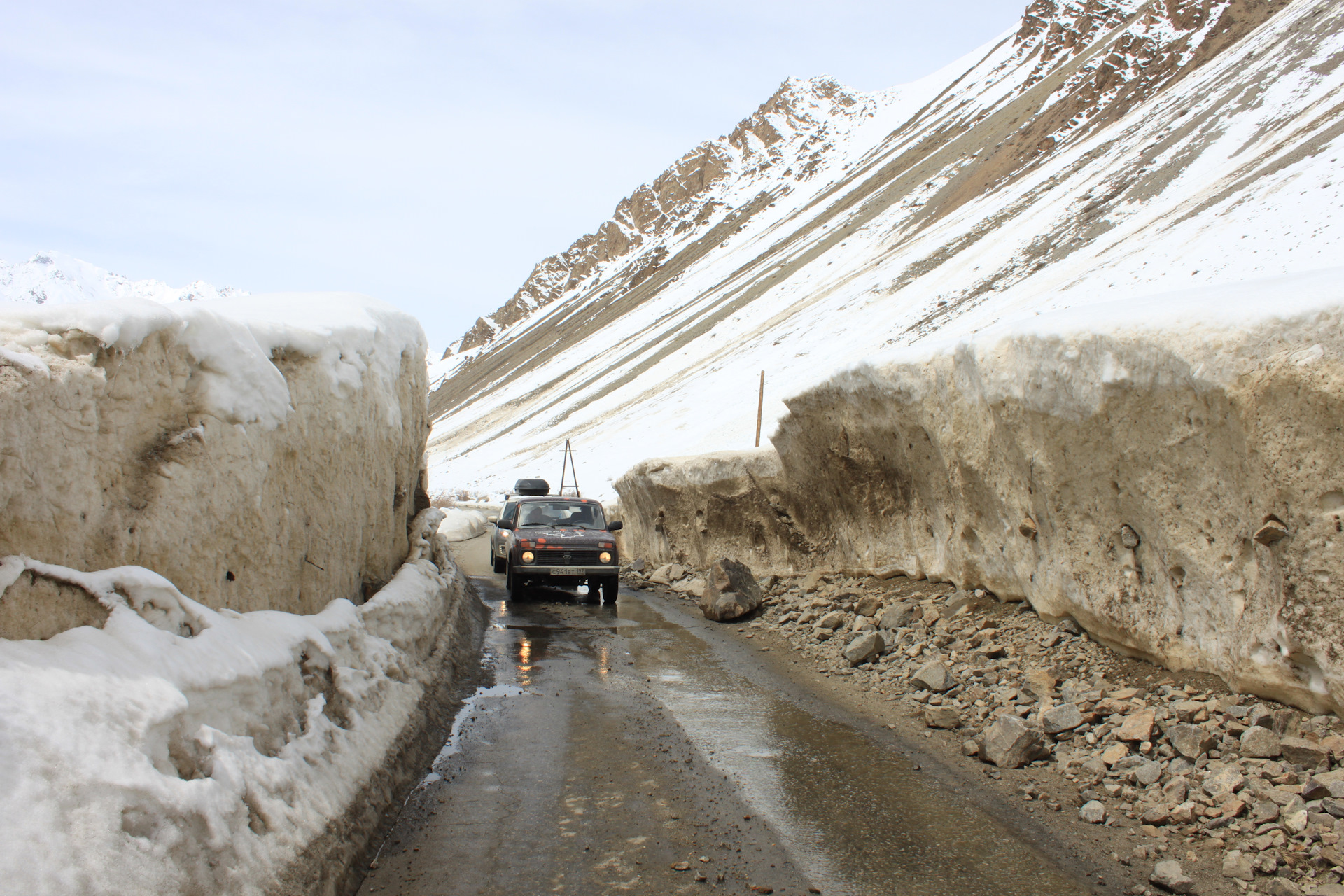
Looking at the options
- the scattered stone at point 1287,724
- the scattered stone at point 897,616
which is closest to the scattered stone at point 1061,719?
the scattered stone at point 1287,724

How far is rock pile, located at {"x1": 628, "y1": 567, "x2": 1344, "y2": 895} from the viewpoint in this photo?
4.54 metres

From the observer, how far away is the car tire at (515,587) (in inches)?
540

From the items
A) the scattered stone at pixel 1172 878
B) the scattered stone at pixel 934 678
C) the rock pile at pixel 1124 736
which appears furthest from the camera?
the scattered stone at pixel 934 678

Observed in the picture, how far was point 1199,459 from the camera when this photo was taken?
6035 millimetres

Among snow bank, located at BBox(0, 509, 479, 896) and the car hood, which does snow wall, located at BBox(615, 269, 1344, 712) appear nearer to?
the car hood

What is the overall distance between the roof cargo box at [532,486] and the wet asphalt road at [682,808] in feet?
62.3

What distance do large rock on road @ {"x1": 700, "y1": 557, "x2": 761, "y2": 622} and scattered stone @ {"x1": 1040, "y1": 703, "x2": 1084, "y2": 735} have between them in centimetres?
595

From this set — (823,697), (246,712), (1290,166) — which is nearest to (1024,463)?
(823,697)

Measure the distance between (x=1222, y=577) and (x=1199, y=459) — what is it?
0.79 m

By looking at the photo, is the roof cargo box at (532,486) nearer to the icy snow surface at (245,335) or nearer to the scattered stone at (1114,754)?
the icy snow surface at (245,335)

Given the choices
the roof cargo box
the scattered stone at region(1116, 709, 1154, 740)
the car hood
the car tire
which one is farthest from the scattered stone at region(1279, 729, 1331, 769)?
the roof cargo box

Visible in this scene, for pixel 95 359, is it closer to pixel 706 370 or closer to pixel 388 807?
pixel 388 807

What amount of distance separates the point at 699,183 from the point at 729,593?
155778mm

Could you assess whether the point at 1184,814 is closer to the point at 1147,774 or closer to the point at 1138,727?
the point at 1147,774
